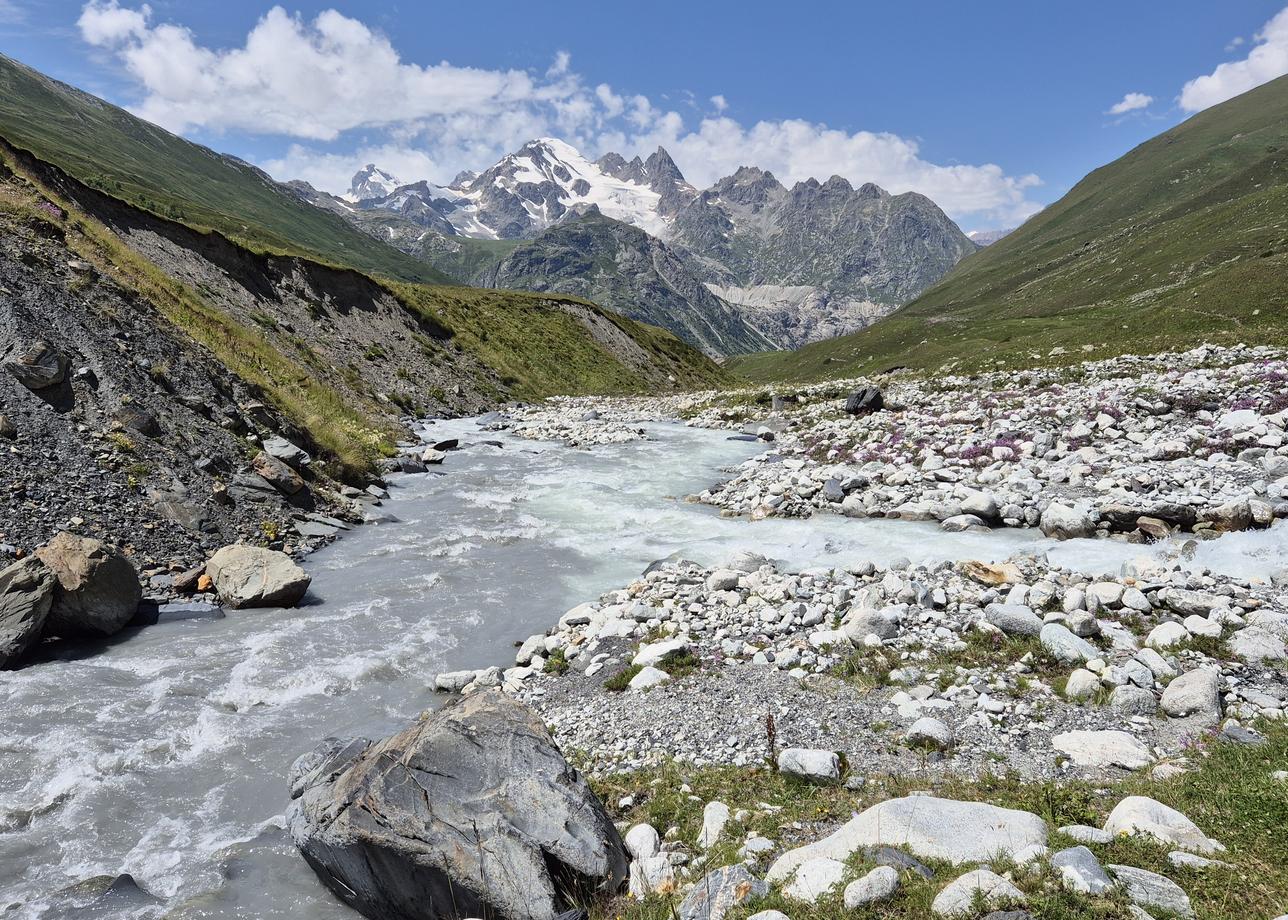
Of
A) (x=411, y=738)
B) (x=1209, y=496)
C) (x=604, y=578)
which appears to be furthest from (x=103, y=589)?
(x=1209, y=496)

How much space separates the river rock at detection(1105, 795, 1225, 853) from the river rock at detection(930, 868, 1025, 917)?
147 centimetres

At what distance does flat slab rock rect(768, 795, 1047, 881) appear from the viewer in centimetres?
543

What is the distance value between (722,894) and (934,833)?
6.42 ft

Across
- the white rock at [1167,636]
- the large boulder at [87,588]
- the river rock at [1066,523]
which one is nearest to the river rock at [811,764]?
the white rock at [1167,636]

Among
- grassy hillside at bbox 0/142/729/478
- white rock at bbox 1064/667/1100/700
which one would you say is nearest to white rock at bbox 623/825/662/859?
white rock at bbox 1064/667/1100/700

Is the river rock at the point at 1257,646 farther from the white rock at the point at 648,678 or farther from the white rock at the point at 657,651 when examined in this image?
the white rock at the point at 648,678

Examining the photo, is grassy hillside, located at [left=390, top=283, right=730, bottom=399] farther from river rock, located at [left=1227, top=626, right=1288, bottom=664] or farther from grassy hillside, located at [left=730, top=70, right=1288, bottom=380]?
river rock, located at [left=1227, top=626, right=1288, bottom=664]

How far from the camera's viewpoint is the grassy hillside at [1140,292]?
46406 mm

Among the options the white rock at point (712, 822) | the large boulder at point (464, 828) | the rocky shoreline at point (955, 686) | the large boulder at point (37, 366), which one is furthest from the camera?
the large boulder at point (37, 366)

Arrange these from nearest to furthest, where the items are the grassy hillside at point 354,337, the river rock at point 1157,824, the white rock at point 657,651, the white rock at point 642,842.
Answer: the river rock at point 1157,824 → the white rock at point 642,842 → the white rock at point 657,651 → the grassy hillside at point 354,337

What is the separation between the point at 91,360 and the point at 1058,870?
78.6 ft

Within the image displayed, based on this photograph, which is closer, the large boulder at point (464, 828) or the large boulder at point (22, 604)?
the large boulder at point (464, 828)

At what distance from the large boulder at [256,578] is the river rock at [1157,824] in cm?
1472

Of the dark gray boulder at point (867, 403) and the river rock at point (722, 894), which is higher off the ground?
the dark gray boulder at point (867, 403)
